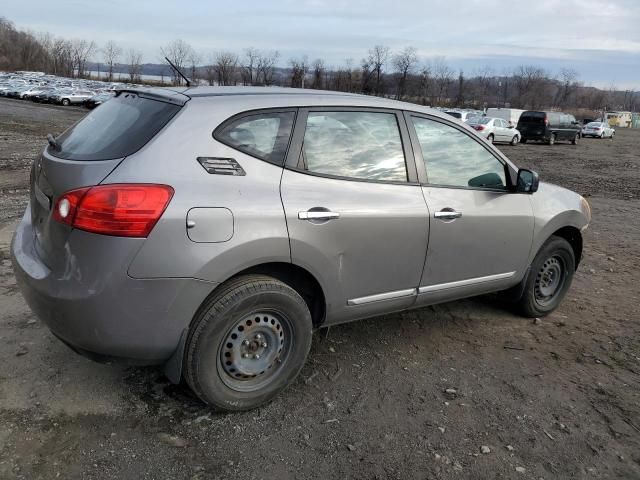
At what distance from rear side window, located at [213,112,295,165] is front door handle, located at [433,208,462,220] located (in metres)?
1.16

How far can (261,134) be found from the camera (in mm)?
3012

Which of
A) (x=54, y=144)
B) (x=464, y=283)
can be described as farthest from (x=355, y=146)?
(x=54, y=144)

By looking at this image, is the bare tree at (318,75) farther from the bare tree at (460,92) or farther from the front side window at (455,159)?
the front side window at (455,159)

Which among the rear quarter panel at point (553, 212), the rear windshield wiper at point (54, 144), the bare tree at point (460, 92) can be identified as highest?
the bare tree at point (460, 92)

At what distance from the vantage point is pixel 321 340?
406cm

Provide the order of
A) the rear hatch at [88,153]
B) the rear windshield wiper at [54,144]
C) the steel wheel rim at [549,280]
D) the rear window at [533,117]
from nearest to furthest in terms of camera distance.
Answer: the rear hatch at [88,153] → the rear windshield wiper at [54,144] → the steel wheel rim at [549,280] → the rear window at [533,117]

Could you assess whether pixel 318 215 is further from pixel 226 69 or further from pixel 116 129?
pixel 226 69

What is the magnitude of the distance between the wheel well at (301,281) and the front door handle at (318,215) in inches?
11.1

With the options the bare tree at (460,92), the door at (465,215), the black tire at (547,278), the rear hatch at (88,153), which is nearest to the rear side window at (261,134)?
the rear hatch at (88,153)

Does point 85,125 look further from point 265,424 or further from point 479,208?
point 479,208

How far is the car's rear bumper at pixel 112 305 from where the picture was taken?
256cm

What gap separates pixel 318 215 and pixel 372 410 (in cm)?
119

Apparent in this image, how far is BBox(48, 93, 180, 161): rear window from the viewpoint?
9.08 ft

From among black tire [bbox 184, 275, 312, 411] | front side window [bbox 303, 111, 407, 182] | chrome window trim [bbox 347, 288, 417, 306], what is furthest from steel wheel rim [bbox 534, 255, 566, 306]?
black tire [bbox 184, 275, 312, 411]
